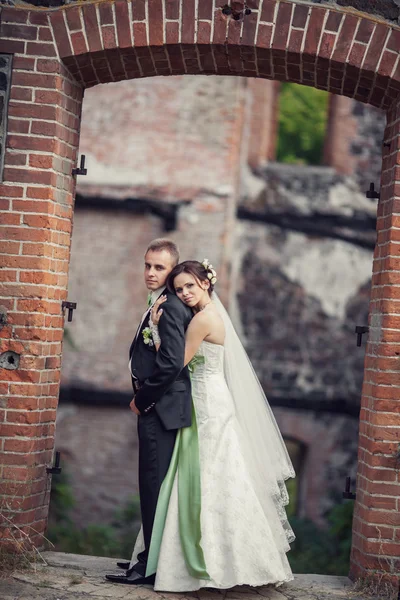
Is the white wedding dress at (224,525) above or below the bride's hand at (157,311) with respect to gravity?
below

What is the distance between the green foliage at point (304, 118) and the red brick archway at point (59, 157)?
17655 millimetres

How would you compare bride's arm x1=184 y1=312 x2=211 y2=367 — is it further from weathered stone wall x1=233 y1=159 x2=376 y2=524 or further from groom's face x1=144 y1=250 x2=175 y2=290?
weathered stone wall x1=233 y1=159 x2=376 y2=524

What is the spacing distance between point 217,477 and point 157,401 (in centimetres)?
55

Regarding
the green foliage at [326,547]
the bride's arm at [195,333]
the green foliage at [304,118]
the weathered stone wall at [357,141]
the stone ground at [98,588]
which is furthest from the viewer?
the green foliage at [304,118]

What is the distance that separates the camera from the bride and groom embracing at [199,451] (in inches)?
192

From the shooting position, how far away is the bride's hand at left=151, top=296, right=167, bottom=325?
16.6ft

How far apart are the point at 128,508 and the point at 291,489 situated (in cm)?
615

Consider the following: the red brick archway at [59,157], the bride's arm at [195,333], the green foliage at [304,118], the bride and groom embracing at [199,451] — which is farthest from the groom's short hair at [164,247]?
the green foliage at [304,118]

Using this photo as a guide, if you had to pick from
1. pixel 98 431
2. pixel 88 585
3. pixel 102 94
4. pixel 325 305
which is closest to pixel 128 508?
pixel 98 431

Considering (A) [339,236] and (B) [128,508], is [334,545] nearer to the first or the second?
(B) [128,508]

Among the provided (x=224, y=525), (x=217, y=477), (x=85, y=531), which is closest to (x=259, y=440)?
(x=217, y=477)

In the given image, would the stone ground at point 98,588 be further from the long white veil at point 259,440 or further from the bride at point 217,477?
the long white veil at point 259,440

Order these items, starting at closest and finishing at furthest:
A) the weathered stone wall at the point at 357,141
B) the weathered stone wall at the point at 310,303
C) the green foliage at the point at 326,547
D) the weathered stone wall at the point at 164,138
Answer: the green foliage at the point at 326,547, the weathered stone wall at the point at 164,138, the weathered stone wall at the point at 310,303, the weathered stone wall at the point at 357,141

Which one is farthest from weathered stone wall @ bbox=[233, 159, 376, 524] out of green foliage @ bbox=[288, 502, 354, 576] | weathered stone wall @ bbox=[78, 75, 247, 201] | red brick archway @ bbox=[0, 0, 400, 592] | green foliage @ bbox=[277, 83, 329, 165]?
green foliage @ bbox=[277, 83, 329, 165]
